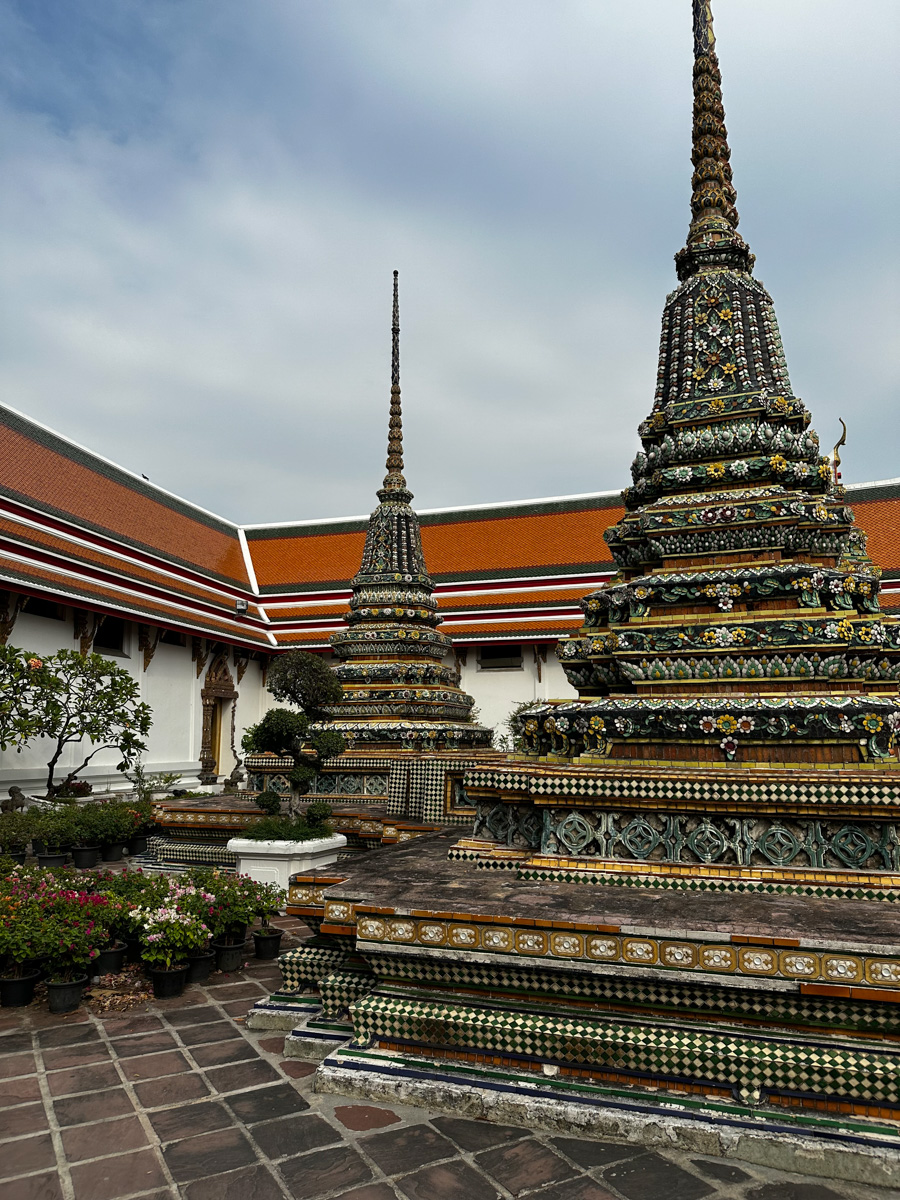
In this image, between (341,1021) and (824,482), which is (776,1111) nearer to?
(341,1021)

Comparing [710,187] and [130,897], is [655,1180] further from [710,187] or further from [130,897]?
[710,187]

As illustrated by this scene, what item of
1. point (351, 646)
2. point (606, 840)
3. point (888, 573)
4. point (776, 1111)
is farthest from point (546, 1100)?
point (888, 573)

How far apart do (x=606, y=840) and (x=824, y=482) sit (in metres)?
3.44

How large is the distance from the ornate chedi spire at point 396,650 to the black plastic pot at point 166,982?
22.7ft

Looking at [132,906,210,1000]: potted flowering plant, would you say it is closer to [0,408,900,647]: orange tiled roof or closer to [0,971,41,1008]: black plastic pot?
[0,971,41,1008]: black plastic pot

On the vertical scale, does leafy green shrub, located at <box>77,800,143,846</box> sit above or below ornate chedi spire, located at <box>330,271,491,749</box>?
below

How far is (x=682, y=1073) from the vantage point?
340 centimetres

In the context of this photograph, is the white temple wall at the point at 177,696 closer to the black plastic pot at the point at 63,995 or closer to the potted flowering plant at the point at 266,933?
the potted flowering plant at the point at 266,933

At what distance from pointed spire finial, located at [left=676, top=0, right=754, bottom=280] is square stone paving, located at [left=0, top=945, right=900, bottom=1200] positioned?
6.85 meters

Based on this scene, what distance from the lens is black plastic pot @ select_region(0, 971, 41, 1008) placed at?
4.94 m

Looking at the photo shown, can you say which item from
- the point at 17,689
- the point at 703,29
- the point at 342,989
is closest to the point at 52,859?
the point at 17,689

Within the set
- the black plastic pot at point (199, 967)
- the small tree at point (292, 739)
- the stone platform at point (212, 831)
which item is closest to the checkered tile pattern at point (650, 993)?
the black plastic pot at point (199, 967)

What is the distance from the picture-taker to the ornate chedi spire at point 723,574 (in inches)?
204

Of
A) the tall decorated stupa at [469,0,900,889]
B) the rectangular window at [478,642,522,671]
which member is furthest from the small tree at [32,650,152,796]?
the rectangular window at [478,642,522,671]
